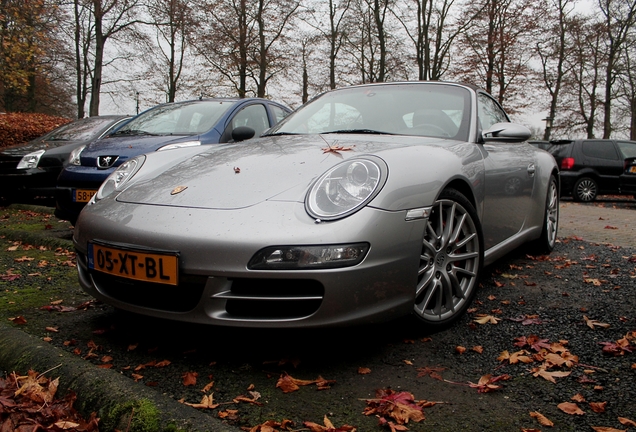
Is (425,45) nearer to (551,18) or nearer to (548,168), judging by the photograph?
(551,18)

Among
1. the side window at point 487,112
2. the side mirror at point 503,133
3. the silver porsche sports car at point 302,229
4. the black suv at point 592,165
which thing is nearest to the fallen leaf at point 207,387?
the silver porsche sports car at point 302,229

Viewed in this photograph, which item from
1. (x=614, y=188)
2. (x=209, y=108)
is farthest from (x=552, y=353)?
(x=614, y=188)

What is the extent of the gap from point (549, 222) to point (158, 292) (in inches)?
146

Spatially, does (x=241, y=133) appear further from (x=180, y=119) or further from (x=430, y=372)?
(x=430, y=372)

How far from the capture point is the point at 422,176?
8.42 ft

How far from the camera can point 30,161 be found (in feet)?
25.8

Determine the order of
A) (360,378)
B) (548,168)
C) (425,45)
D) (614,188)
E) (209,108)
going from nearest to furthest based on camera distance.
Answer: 1. (360,378)
2. (548,168)
3. (209,108)
4. (614,188)
5. (425,45)

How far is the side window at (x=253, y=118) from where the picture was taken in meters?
6.16

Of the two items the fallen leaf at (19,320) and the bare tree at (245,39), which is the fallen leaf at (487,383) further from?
the bare tree at (245,39)

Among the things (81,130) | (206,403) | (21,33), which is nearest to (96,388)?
(206,403)

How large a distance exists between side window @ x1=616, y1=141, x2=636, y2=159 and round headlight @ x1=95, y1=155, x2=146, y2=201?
44.0 feet

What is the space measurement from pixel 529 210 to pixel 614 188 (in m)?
→ 10.8

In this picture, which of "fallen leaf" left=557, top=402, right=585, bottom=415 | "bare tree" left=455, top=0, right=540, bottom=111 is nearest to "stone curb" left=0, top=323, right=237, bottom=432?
"fallen leaf" left=557, top=402, right=585, bottom=415

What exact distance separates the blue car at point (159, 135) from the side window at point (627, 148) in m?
10.3
